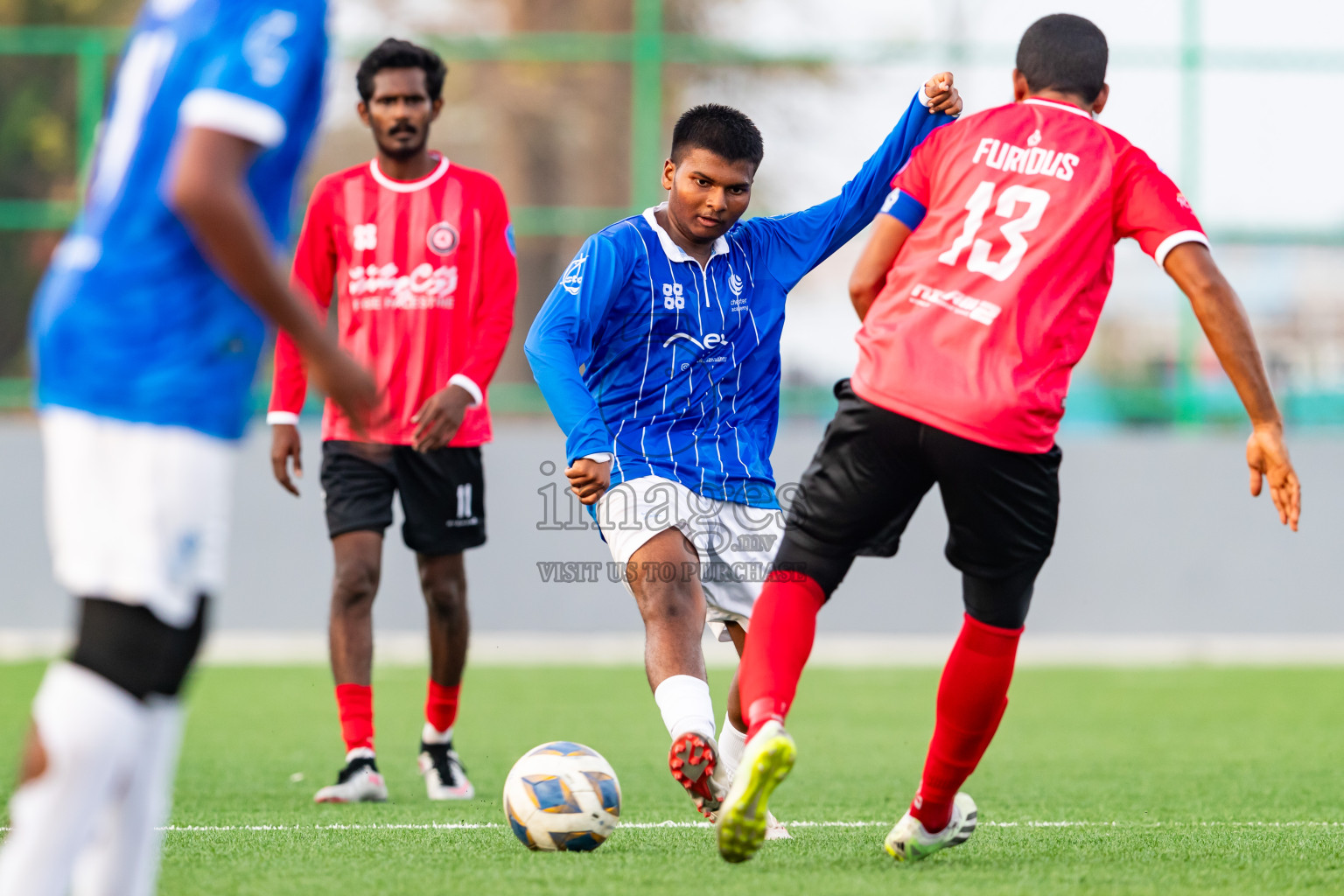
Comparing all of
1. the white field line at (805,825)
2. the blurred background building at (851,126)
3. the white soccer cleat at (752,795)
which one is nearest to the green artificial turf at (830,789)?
the white field line at (805,825)

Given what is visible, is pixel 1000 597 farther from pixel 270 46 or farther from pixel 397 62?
pixel 397 62

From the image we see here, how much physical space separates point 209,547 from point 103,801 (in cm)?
41

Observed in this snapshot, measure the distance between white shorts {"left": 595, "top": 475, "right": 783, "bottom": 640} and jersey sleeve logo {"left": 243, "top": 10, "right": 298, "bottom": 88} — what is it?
7.11 ft

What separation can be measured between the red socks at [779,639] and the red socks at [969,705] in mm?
395

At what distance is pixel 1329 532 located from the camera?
38.1 feet

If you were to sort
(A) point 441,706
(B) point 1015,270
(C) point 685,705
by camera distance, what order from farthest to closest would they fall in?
(A) point 441,706 < (C) point 685,705 < (B) point 1015,270

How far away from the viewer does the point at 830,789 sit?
5.60 m

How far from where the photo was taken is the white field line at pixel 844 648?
11.3 m

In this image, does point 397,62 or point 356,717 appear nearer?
point 356,717

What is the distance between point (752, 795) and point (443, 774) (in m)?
2.45

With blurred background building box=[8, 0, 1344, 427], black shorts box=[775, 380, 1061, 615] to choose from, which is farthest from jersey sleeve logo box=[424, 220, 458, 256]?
blurred background building box=[8, 0, 1344, 427]

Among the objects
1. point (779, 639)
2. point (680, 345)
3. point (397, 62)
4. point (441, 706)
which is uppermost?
point (397, 62)

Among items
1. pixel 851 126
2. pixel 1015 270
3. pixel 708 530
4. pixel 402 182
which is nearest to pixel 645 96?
pixel 851 126

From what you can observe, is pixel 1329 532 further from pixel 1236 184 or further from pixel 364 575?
pixel 364 575
